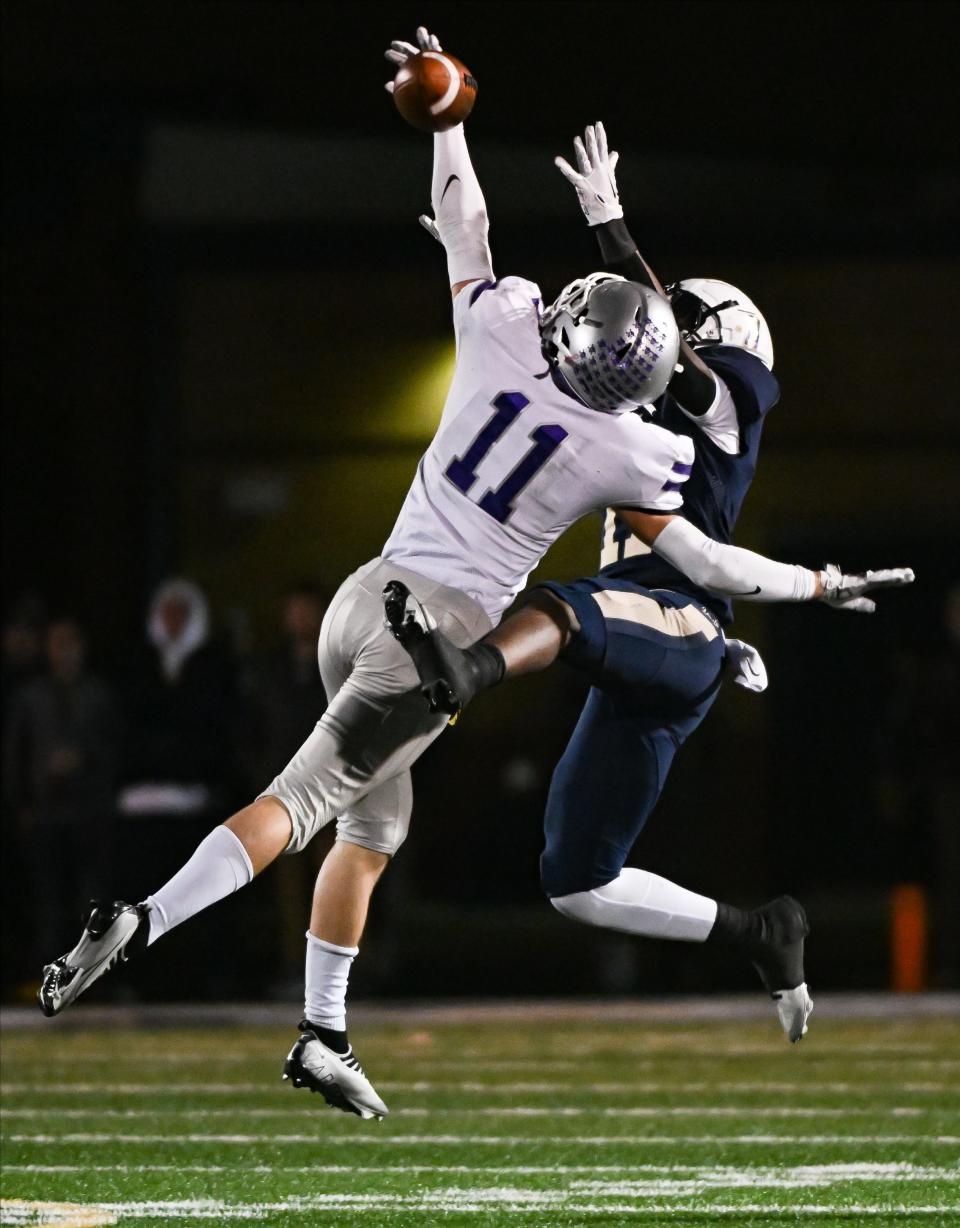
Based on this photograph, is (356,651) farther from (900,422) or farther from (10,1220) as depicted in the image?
(900,422)

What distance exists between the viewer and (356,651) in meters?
5.36

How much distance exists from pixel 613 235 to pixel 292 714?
15.4 feet

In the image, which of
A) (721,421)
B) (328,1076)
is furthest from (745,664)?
(328,1076)

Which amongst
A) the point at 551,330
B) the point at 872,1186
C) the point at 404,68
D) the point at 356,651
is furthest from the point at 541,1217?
Answer: the point at 404,68

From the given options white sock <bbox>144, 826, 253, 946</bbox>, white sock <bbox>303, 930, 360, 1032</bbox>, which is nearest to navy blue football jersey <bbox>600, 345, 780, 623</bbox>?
white sock <bbox>303, 930, 360, 1032</bbox>

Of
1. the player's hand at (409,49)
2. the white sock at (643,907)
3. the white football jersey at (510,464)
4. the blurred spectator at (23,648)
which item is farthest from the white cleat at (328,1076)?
the blurred spectator at (23,648)

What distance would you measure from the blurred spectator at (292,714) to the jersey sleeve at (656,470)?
14.7 ft

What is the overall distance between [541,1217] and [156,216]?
32.5 feet

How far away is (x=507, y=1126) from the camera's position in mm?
7160

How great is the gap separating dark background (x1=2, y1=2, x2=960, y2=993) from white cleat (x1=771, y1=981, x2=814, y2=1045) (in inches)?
306

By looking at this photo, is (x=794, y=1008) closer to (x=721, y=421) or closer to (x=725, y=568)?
(x=725, y=568)

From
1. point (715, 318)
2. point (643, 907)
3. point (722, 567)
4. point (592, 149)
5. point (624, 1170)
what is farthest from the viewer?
point (624, 1170)

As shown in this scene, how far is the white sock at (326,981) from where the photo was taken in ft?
18.6

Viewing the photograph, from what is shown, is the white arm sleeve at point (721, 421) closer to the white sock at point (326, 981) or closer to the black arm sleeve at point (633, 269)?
the black arm sleeve at point (633, 269)
